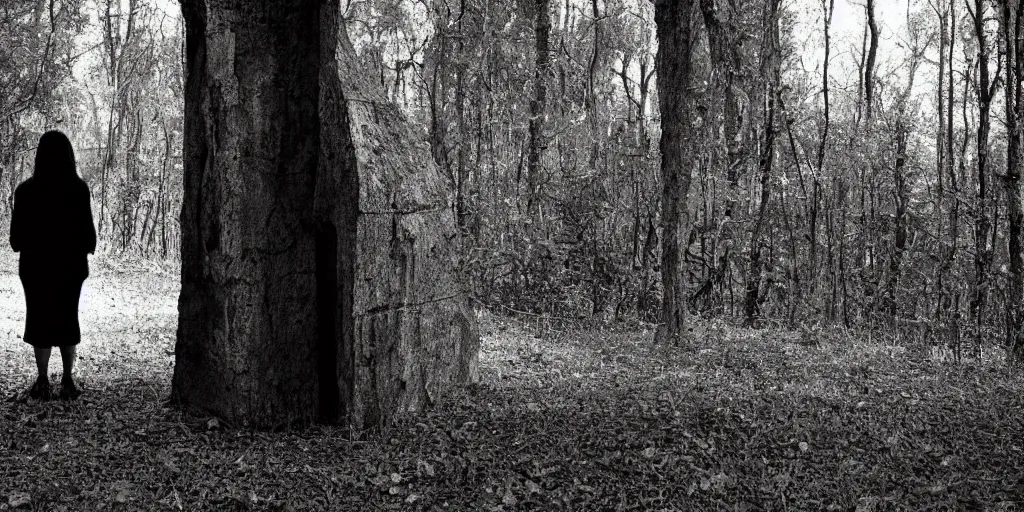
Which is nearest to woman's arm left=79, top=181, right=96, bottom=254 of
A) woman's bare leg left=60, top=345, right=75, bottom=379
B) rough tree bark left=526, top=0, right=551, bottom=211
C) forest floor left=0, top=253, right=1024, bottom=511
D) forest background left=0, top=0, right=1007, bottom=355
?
woman's bare leg left=60, top=345, right=75, bottom=379

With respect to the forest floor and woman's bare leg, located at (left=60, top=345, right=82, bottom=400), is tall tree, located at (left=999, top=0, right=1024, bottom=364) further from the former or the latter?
woman's bare leg, located at (left=60, top=345, right=82, bottom=400)

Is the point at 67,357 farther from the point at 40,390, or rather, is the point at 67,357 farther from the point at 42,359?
the point at 40,390

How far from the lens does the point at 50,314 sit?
6.10m

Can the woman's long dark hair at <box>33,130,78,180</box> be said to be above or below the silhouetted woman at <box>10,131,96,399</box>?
above

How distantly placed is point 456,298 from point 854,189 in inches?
254

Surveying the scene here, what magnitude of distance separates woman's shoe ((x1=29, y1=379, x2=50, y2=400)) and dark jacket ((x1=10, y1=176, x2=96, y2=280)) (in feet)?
2.68

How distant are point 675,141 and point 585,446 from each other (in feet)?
12.1

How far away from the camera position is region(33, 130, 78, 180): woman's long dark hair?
235 inches

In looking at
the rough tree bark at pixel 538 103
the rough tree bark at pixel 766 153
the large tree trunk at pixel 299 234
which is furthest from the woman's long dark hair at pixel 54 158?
the rough tree bark at pixel 766 153

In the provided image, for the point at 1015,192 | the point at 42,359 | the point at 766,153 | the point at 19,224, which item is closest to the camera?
the point at 19,224

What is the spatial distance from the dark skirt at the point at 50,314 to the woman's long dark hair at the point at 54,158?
793 mm

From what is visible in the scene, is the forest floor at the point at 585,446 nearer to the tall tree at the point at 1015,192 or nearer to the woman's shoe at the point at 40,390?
the woman's shoe at the point at 40,390

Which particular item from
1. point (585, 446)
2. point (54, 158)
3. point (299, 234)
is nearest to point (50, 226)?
Answer: point (54, 158)

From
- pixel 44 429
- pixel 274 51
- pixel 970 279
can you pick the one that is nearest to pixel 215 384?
pixel 44 429
